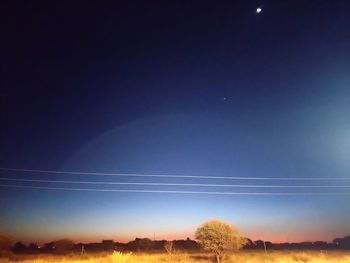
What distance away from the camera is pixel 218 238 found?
1804 inches

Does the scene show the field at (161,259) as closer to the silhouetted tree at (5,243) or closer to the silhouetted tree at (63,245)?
the silhouetted tree at (5,243)

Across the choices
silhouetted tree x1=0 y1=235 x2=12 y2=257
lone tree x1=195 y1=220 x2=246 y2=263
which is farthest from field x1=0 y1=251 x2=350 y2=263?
silhouetted tree x1=0 y1=235 x2=12 y2=257

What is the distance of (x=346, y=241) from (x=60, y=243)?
381 ft

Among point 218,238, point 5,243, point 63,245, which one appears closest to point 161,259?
point 218,238

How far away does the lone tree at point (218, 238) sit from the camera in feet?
150

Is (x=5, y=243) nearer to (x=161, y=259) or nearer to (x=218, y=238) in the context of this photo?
(x=161, y=259)

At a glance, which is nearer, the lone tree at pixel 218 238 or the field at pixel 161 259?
the field at pixel 161 259

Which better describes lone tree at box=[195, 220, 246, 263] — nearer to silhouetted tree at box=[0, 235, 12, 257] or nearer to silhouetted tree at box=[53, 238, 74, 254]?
silhouetted tree at box=[0, 235, 12, 257]

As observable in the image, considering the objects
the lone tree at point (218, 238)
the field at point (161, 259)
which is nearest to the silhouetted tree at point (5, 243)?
the field at point (161, 259)

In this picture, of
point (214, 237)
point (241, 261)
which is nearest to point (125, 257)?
point (214, 237)

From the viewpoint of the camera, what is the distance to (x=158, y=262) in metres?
41.4

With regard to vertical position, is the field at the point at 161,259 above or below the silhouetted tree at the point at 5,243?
below

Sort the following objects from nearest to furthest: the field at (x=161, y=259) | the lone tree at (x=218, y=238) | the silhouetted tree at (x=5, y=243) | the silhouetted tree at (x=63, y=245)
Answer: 1. the field at (x=161, y=259)
2. the lone tree at (x=218, y=238)
3. the silhouetted tree at (x=5, y=243)
4. the silhouetted tree at (x=63, y=245)

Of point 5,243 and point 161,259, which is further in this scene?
point 5,243
